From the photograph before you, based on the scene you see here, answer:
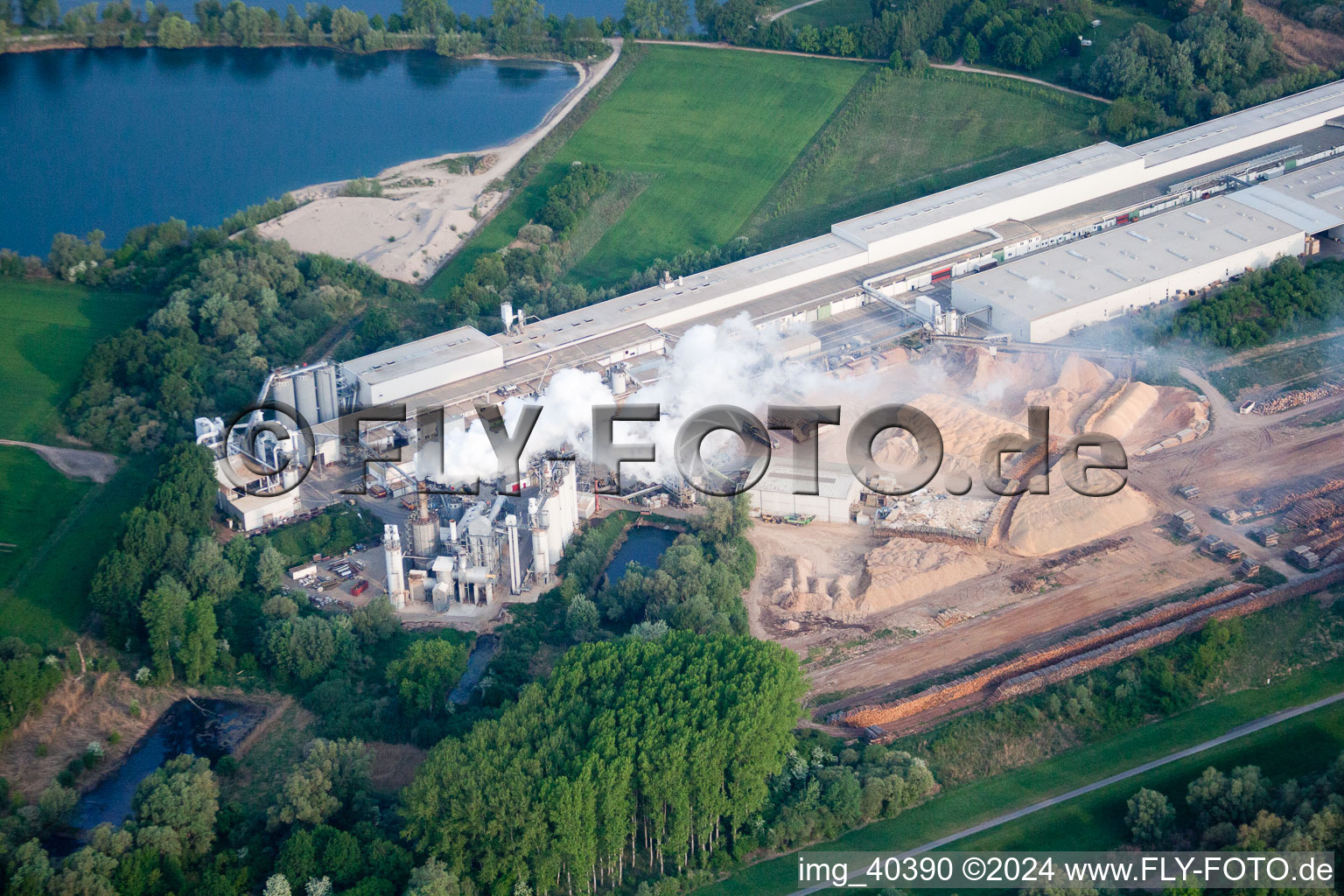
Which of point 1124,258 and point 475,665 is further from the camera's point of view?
point 1124,258

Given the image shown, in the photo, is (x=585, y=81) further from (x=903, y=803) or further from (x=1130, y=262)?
(x=903, y=803)

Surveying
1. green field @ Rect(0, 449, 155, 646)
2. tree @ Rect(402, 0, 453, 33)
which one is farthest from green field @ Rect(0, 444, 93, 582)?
tree @ Rect(402, 0, 453, 33)

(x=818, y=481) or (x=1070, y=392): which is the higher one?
(x=1070, y=392)

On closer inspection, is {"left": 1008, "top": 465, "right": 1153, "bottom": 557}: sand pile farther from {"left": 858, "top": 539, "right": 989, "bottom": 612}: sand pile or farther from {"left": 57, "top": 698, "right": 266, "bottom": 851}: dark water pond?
{"left": 57, "top": 698, "right": 266, "bottom": 851}: dark water pond

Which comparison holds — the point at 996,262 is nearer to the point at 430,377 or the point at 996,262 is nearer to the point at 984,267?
the point at 984,267

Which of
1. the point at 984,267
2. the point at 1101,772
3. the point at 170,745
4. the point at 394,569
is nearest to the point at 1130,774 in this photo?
the point at 1101,772

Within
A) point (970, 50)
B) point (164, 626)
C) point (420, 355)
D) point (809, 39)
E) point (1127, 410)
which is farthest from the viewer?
point (809, 39)

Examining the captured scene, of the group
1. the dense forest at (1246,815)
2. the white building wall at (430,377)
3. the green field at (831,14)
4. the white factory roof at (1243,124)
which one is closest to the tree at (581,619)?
the white building wall at (430,377)
